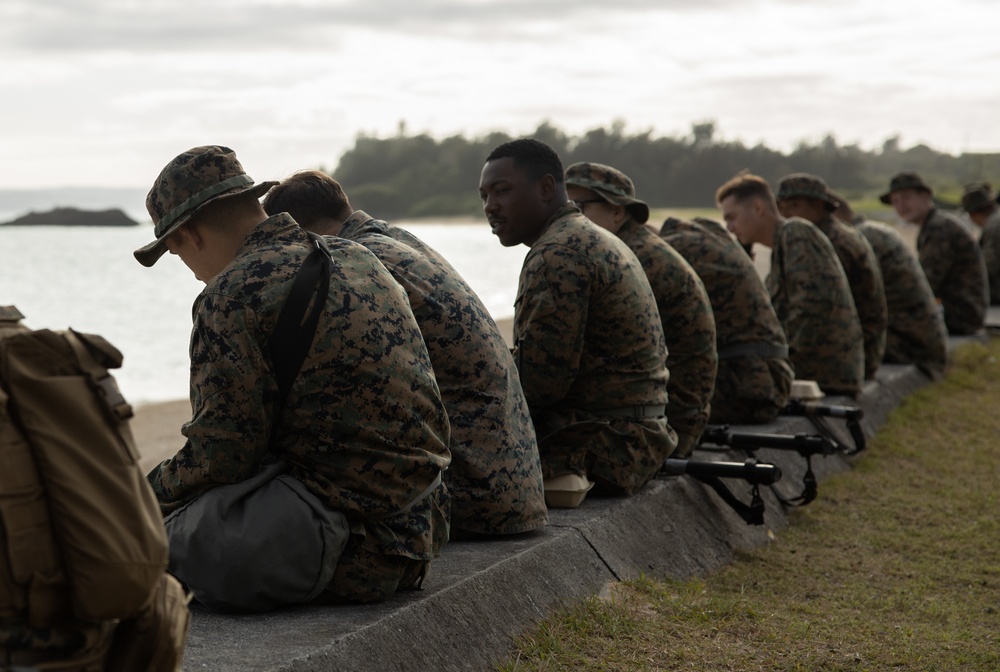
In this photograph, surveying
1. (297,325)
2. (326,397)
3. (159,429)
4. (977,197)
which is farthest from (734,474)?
(159,429)

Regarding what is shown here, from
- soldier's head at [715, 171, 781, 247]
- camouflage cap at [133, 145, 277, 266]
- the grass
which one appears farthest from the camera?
soldier's head at [715, 171, 781, 247]

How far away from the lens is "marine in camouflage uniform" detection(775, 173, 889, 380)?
349 inches

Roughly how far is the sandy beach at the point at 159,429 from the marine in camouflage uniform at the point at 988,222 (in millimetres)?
6584

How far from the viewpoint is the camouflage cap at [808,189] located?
348 inches

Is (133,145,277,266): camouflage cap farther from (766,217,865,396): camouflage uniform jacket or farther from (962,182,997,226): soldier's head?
(962,182,997,226): soldier's head

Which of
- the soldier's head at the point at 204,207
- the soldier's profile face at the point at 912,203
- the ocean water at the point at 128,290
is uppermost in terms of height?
the soldier's head at the point at 204,207

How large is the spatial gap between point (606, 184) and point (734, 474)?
5.59ft

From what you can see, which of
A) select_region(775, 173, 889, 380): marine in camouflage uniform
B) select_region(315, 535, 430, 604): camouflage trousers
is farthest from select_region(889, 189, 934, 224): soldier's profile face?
select_region(315, 535, 430, 604): camouflage trousers

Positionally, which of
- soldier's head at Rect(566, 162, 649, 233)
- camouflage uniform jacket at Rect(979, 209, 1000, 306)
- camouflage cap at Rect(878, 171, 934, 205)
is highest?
soldier's head at Rect(566, 162, 649, 233)

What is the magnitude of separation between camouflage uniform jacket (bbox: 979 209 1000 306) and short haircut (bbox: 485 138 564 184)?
12.1 m

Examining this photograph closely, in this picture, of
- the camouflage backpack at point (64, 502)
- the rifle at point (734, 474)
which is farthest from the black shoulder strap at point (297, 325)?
the rifle at point (734, 474)

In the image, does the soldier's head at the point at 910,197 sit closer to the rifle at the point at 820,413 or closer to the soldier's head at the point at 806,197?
the soldier's head at the point at 806,197

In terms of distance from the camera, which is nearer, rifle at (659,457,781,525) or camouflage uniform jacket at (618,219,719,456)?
rifle at (659,457,781,525)

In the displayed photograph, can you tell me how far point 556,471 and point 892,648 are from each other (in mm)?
1507
